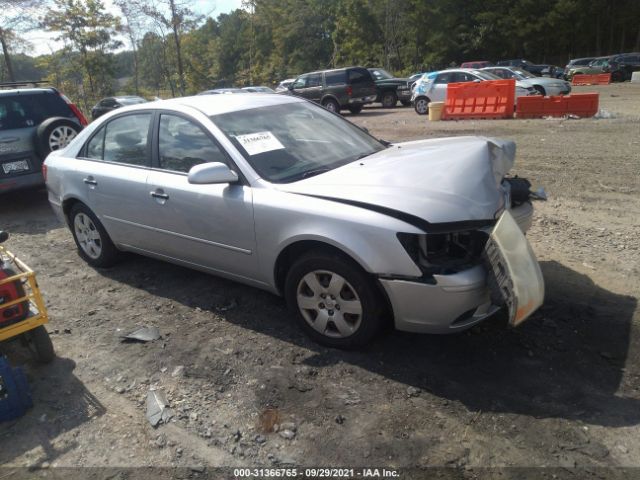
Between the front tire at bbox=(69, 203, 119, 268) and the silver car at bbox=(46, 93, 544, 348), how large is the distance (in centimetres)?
18

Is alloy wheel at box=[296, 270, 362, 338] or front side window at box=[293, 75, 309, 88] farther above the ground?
front side window at box=[293, 75, 309, 88]

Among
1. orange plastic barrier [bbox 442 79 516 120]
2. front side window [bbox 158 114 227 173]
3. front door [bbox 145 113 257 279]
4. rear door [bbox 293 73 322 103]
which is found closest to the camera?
front door [bbox 145 113 257 279]

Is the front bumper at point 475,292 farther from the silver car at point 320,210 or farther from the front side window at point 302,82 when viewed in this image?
the front side window at point 302,82

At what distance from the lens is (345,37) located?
59.2m

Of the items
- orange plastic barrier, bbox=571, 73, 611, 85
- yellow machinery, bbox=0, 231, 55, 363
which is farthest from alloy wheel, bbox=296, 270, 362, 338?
orange plastic barrier, bbox=571, 73, 611, 85

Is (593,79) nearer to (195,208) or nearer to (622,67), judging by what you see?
(622,67)

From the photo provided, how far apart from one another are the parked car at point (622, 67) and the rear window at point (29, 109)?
3287cm

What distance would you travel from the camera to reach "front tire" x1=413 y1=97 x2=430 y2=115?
17.5 metres

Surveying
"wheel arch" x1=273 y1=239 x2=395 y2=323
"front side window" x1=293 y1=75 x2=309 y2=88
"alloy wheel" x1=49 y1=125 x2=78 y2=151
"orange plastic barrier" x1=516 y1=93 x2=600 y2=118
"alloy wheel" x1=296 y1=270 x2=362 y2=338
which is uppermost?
"front side window" x1=293 y1=75 x2=309 y2=88

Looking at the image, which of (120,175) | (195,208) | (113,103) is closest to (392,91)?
(113,103)

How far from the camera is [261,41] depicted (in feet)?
239

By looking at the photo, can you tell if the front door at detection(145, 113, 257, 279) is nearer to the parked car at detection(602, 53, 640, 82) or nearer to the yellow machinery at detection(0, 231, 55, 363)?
the yellow machinery at detection(0, 231, 55, 363)

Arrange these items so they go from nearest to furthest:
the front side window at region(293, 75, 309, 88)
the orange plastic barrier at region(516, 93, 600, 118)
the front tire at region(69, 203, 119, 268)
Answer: the front tire at region(69, 203, 119, 268) < the orange plastic barrier at region(516, 93, 600, 118) < the front side window at region(293, 75, 309, 88)

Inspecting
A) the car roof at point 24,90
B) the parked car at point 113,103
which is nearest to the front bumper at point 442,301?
the car roof at point 24,90
